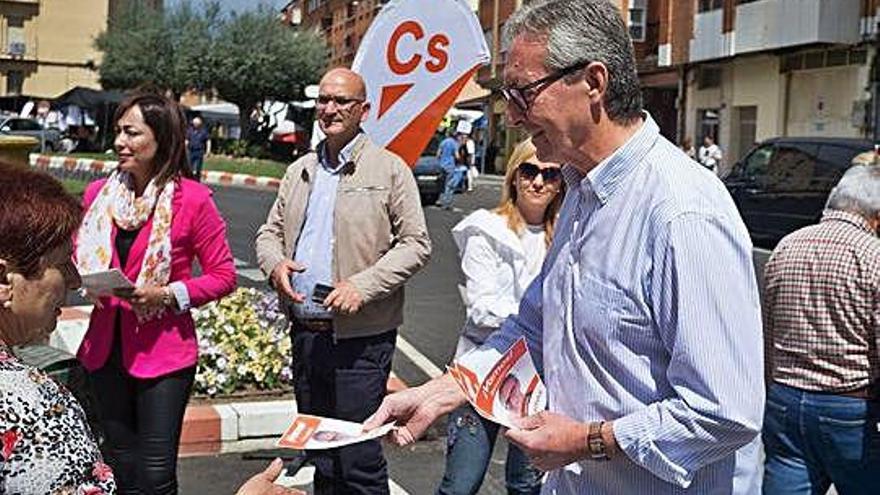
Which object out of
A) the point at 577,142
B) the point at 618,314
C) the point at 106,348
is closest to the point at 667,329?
the point at 618,314

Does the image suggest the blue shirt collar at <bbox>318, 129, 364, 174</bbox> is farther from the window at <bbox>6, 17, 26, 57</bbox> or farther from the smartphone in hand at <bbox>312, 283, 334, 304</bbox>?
the window at <bbox>6, 17, 26, 57</bbox>

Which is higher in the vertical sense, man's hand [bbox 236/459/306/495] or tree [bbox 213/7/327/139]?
tree [bbox 213/7/327/139]

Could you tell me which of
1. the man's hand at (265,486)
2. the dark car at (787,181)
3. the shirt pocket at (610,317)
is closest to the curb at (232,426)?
the man's hand at (265,486)

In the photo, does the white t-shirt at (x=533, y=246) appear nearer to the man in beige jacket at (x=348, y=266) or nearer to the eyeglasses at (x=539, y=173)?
the eyeglasses at (x=539, y=173)

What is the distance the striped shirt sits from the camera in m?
2.16

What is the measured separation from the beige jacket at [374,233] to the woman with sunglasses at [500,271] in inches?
9.9

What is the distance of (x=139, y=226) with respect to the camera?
13.3 feet

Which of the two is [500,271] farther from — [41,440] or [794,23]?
[794,23]

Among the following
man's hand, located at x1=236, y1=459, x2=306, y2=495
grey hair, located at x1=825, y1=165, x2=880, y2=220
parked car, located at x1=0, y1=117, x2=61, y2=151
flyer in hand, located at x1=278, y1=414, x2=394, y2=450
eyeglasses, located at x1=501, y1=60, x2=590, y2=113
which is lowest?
man's hand, located at x1=236, y1=459, x2=306, y2=495

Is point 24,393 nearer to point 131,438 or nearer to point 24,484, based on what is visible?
point 24,484

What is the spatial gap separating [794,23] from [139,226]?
2817cm

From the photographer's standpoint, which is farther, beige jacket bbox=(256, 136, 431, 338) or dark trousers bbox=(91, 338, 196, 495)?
beige jacket bbox=(256, 136, 431, 338)

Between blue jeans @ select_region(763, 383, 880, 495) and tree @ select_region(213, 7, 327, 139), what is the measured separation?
43557 mm

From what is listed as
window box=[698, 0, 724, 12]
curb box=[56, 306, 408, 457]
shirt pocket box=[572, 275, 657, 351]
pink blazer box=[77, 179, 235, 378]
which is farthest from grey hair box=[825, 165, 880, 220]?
window box=[698, 0, 724, 12]
